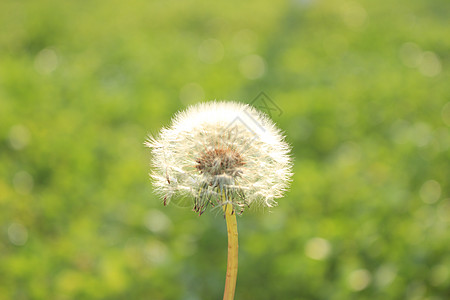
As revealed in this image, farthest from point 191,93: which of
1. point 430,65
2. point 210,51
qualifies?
point 430,65

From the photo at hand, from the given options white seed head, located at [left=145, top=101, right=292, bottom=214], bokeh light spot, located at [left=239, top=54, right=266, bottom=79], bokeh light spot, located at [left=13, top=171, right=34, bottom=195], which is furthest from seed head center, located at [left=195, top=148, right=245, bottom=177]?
bokeh light spot, located at [left=239, top=54, right=266, bottom=79]

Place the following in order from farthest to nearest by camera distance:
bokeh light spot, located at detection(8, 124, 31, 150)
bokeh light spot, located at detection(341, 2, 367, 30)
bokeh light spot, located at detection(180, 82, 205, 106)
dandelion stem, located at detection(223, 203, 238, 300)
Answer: bokeh light spot, located at detection(341, 2, 367, 30) < bokeh light spot, located at detection(180, 82, 205, 106) < bokeh light spot, located at detection(8, 124, 31, 150) < dandelion stem, located at detection(223, 203, 238, 300)

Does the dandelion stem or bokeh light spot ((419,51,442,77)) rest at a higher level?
bokeh light spot ((419,51,442,77))

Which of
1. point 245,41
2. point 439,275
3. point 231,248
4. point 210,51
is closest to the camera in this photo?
point 231,248

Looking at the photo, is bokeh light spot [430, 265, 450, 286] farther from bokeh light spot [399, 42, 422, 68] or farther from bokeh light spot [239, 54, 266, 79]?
bokeh light spot [399, 42, 422, 68]

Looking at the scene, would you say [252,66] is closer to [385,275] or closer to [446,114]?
[446,114]

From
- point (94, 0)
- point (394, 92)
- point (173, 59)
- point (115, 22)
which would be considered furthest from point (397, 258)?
point (94, 0)

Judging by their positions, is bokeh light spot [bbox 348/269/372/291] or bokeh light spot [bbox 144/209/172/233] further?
bokeh light spot [bbox 144/209/172/233]
